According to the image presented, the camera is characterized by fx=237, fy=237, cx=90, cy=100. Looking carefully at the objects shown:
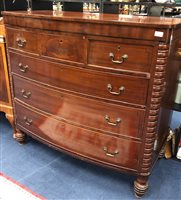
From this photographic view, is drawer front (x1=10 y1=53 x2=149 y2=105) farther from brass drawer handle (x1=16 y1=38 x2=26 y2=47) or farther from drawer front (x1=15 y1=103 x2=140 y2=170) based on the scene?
drawer front (x1=15 y1=103 x2=140 y2=170)

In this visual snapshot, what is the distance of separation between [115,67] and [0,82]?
41.9 inches

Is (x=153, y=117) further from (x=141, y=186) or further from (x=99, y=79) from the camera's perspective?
(x=141, y=186)

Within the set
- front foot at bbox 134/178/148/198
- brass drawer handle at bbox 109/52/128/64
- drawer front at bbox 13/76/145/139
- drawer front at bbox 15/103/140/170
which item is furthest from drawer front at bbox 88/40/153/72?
front foot at bbox 134/178/148/198

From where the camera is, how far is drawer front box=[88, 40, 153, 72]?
1.08 meters

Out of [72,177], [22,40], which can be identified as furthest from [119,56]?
[72,177]

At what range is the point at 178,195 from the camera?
57.0 inches

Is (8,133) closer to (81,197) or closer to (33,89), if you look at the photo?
(33,89)

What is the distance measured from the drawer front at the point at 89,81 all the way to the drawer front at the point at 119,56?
2.0 inches

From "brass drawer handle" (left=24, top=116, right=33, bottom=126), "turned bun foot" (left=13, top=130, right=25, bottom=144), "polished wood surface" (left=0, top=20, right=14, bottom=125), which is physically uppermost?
"polished wood surface" (left=0, top=20, right=14, bottom=125)

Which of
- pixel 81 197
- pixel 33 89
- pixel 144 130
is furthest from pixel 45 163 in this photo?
pixel 144 130

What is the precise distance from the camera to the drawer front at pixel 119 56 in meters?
1.08

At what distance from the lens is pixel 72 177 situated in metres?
1.58

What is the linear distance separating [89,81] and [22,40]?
0.54 metres

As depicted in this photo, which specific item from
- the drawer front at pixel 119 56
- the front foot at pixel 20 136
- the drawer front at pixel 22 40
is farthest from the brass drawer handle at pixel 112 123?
the front foot at pixel 20 136
